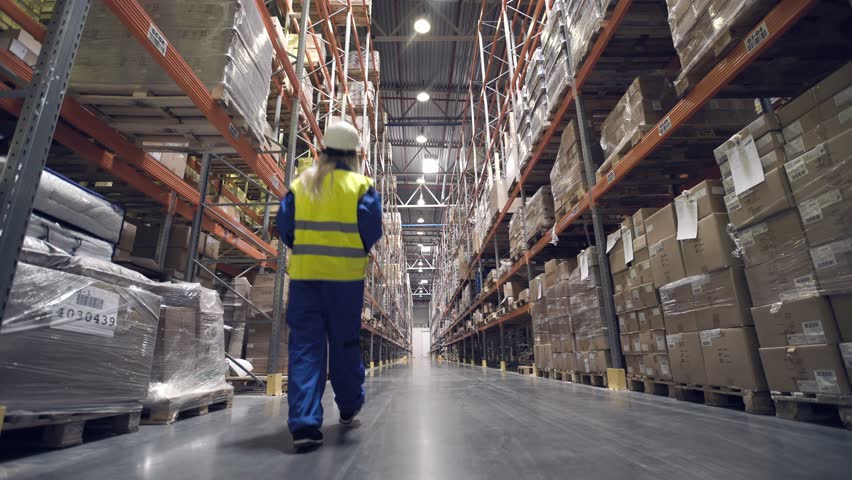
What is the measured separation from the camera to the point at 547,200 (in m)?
5.79

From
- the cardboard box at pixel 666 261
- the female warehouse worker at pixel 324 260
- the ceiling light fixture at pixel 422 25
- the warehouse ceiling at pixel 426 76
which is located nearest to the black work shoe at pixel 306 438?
the female warehouse worker at pixel 324 260

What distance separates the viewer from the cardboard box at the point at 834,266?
66.2 inches

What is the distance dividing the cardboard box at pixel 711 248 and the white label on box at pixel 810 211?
1.72 ft

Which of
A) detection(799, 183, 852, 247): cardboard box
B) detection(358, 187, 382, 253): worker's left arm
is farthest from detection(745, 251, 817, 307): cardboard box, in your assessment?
detection(358, 187, 382, 253): worker's left arm

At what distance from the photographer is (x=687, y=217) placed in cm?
270

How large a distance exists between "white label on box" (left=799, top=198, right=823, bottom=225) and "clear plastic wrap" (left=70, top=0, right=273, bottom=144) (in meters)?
3.70

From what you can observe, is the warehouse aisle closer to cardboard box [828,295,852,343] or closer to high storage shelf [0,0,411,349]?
cardboard box [828,295,852,343]

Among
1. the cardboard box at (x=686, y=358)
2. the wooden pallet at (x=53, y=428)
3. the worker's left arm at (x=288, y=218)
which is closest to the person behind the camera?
the wooden pallet at (x=53, y=428)

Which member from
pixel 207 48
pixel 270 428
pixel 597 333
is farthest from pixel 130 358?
pixel 597 333

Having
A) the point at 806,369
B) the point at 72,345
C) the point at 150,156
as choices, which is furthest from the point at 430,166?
the point at 72,345

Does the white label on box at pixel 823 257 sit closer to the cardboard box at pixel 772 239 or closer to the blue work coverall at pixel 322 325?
the cardboard box at pixel 772 239

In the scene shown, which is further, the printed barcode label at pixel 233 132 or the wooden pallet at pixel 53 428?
the printed barcode label at pixel 233 132

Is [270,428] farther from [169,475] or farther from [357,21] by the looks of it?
[357,21]

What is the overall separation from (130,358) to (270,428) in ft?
2.68
